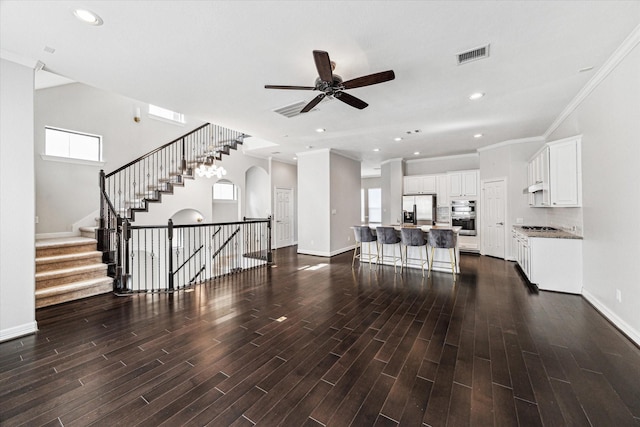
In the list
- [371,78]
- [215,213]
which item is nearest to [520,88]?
[371,78]

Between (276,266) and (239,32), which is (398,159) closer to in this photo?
(276,266)

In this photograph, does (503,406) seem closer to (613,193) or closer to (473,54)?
(613,193)

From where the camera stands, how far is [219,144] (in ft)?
25.7

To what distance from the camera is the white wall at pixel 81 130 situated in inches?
203

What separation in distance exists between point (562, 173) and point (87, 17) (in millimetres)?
6436

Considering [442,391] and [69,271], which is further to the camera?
[69,271]

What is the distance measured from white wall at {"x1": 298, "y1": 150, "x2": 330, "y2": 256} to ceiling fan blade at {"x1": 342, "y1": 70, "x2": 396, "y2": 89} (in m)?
4.55

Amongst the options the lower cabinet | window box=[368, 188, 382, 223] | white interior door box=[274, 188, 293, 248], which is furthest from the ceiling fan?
window box=[368, 188, 382, 223]

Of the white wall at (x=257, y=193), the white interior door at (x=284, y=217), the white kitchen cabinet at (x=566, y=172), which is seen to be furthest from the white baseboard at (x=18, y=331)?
the white kitchen cabinet at (x=566, y=172)

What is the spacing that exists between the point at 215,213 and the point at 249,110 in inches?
222

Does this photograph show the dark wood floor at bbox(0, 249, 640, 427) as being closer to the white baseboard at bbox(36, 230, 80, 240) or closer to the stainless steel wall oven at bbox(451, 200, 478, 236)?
the white baseboard at bbox(36, 230, 80, 240)

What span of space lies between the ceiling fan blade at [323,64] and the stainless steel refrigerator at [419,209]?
21.3 ft

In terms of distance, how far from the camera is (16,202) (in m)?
2.83

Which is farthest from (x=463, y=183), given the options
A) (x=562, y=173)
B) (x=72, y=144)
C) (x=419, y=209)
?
(x=72, y=144)
